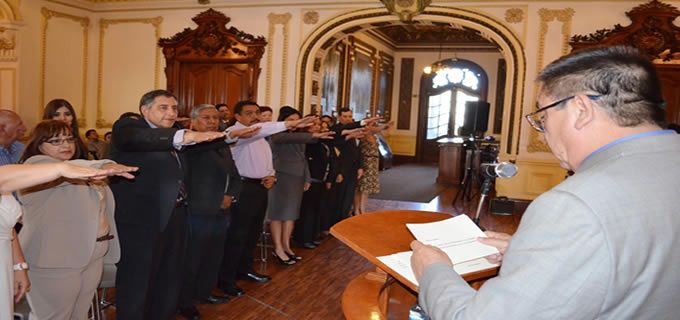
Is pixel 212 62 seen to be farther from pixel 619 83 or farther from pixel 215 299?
pixel 619 83

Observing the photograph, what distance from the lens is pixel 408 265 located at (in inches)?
54.4

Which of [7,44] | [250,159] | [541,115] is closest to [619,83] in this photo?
[541,115]

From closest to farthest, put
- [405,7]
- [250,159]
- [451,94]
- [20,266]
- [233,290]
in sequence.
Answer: [20,266]
[233,290]
[250,159]
[405,7]
[451,94]

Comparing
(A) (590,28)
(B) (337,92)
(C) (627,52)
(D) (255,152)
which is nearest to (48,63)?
(B) (337,92)

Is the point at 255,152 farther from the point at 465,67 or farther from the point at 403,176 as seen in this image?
the point at 465,67

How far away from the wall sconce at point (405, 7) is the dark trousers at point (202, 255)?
4514 mm

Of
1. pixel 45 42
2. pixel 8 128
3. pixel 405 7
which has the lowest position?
pixel 8 128

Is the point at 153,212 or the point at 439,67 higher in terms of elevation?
the point at 439,67

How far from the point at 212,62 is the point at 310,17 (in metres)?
1.83

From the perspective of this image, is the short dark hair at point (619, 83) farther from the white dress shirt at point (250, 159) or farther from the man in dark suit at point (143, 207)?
the white dress shirt at point (250, 159)

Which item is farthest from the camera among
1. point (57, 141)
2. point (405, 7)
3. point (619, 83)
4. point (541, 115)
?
point (405, 7)

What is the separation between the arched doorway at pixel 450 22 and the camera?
24.6ft

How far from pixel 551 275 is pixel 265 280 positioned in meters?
3.67

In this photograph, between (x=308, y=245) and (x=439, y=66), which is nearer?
(x=308, y=245)
